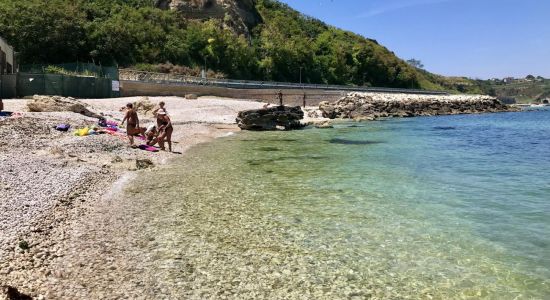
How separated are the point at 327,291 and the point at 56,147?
42.4 feet

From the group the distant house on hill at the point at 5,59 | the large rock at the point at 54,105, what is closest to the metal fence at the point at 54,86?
the distant house on hill at the point at 5,59

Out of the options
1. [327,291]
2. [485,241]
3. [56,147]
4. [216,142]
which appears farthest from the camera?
[216,142]

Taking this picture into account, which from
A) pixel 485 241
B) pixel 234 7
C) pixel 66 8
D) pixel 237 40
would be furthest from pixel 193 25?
pixel 485 241

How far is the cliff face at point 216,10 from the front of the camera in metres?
92.7

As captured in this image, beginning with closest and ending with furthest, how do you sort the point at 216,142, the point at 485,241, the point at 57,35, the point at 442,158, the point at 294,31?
the point at 485,241, the point at 442,158, the point at 216,142, the point at 57,35, the point at 294,31

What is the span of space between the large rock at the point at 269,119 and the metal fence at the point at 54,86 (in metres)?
15.1

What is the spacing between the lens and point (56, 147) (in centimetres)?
1554

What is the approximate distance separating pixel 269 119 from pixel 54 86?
1867 cm

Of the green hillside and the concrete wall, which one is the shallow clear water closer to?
the concrete wall

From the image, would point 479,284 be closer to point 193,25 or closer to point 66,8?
point 66,8

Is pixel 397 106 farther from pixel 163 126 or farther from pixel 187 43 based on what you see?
pixel 163 126

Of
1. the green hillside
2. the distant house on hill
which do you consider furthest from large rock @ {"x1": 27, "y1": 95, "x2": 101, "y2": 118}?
the green hillside

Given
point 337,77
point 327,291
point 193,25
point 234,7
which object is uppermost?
point 234,7

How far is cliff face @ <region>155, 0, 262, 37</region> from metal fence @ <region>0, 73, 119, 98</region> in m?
55.5
